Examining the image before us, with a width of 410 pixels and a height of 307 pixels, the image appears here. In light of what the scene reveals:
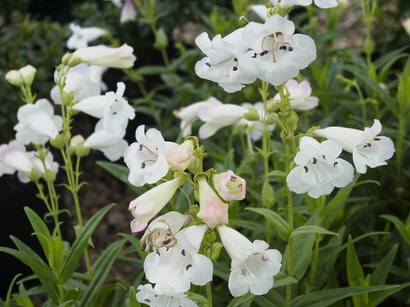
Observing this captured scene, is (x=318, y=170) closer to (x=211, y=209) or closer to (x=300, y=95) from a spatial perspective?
(x=211, y=209)

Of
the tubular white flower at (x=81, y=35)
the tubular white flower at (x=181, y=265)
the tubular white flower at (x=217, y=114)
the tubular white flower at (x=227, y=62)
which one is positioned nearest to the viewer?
the tubular white flower at (x=181, y=265)

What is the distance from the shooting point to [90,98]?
6.24 feet

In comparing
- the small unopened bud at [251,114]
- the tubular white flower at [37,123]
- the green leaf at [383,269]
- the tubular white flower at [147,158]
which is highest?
the tubular white flower at [147,158]

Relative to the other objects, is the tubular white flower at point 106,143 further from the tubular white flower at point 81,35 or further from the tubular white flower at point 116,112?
the tubular white flower at point 81,35

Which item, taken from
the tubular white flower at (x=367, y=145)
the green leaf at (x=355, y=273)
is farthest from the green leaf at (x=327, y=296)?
the tubular white flower at (x=367, y=145)

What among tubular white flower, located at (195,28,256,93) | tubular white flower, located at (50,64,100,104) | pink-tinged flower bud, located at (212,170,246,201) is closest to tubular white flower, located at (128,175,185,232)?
pink-tinged flower bud, located at (212,170,246,201)

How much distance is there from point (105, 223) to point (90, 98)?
7.66 ft

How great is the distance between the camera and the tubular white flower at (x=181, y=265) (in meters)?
1.28

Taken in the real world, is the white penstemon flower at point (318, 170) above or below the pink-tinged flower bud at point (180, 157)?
below

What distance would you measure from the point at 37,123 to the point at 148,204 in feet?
2.21

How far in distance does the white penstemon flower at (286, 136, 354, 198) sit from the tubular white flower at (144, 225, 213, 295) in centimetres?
26

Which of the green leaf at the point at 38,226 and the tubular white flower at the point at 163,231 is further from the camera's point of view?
the green leaf at the point at 38,226

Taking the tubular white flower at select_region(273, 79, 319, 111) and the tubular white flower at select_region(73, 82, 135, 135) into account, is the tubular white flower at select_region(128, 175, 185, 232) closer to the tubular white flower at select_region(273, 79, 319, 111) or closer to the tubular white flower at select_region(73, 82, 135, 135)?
the tubular white flower at select_region(73, 82, 135, 135)

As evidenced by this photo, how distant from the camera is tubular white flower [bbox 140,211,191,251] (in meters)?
1.29
